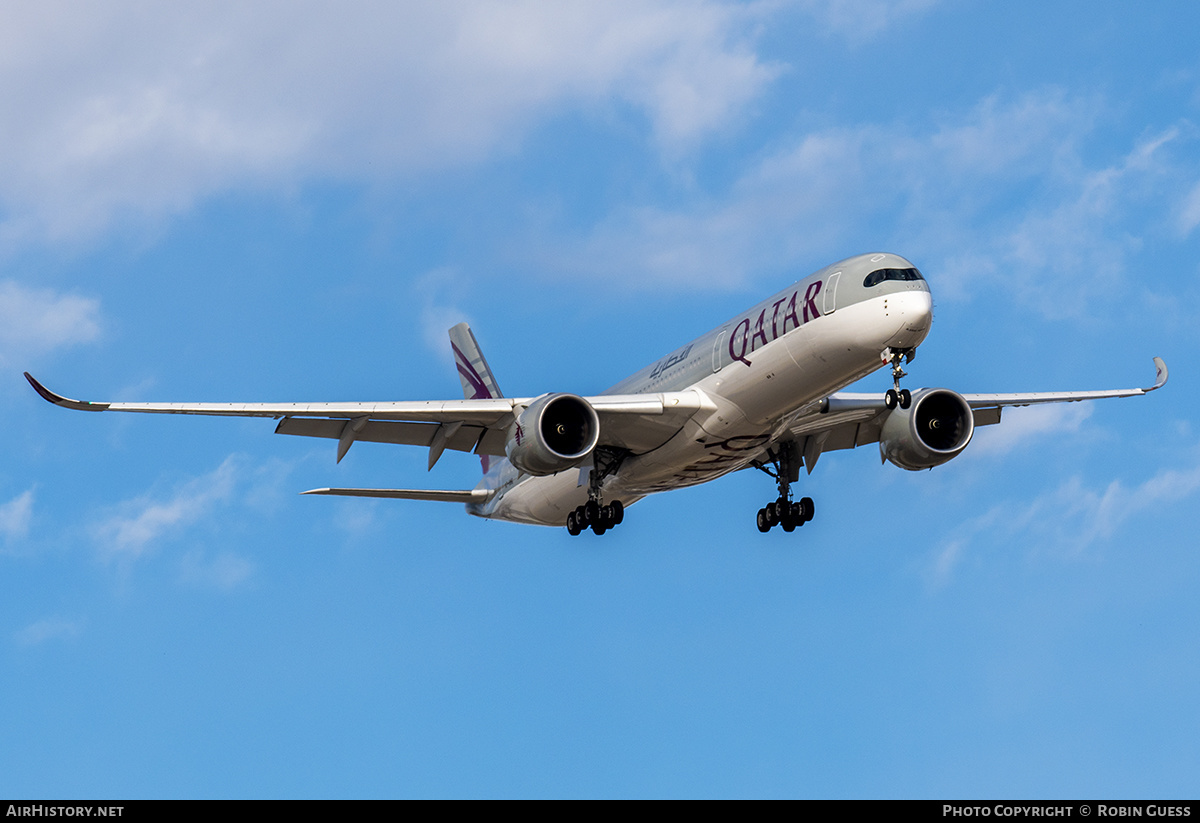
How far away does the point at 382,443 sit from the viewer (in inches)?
1491

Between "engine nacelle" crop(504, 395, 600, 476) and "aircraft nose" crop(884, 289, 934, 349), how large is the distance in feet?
25.3

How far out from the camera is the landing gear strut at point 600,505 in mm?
36750

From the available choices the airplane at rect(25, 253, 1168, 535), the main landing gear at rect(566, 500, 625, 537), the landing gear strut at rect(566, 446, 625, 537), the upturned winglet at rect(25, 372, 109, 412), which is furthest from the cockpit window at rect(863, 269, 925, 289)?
the upturned winglet at rect(25, 372, 109, 412)

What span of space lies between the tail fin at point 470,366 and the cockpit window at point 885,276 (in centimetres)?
1795

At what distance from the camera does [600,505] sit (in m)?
37.3

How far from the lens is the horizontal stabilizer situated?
38.2m

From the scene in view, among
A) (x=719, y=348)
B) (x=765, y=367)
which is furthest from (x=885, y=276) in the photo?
(x=719, y=348)

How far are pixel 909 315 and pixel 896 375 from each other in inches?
53.9

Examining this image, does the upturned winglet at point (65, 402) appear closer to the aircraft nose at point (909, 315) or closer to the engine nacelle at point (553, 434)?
the engine nacelle at point (553, 434)
